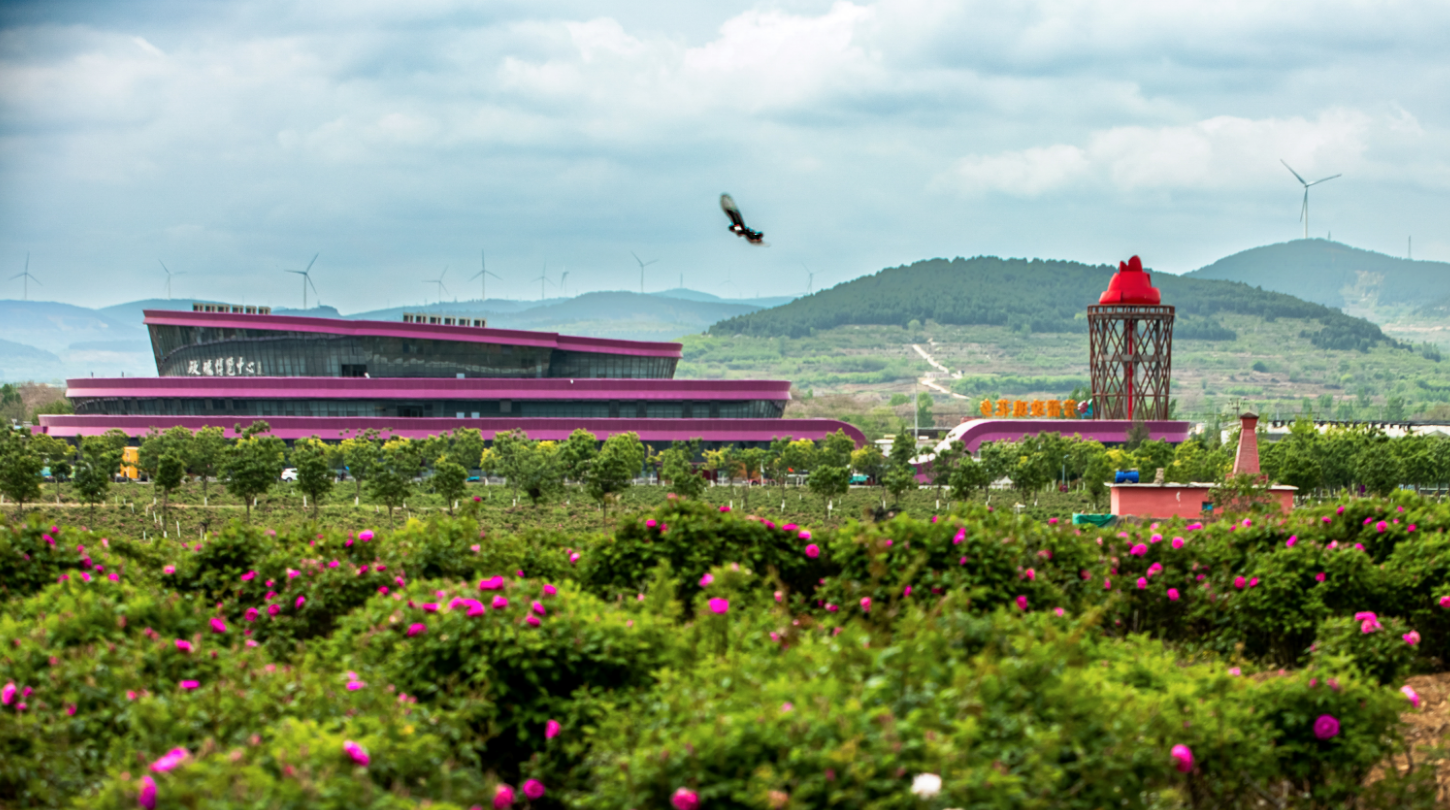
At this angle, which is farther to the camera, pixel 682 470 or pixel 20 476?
pixel 682 470

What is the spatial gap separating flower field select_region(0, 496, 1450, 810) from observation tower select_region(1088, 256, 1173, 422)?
104806 mm

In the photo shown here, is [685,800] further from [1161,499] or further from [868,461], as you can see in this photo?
[868,461]

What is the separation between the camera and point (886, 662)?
906 cm

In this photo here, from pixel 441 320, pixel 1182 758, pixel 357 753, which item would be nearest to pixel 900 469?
pixel 441 320

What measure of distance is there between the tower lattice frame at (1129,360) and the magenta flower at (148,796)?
382ft

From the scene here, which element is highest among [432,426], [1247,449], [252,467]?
[1247,449]

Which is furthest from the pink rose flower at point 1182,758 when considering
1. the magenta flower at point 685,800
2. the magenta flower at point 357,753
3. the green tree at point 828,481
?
the green tree at point 828,481

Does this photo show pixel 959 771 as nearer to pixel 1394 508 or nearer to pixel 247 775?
pixel 247 775

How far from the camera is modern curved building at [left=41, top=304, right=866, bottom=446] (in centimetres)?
10594

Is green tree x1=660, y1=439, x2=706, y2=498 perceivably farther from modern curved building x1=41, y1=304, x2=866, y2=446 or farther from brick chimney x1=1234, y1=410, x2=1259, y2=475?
brick chimney x1=1234, y1=410, x2=1259, y2=475

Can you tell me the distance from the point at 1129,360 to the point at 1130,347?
129 centimetres

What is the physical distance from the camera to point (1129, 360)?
4707 inches

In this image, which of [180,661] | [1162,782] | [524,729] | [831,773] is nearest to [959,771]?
[831,773]

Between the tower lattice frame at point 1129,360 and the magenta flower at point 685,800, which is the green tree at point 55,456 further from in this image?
the tower lattice frame at point 1129,360
